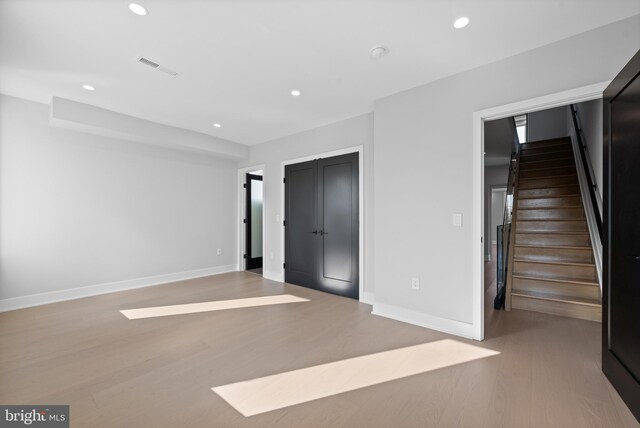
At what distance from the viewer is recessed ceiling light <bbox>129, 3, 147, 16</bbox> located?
194cm

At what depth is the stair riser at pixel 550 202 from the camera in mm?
4248

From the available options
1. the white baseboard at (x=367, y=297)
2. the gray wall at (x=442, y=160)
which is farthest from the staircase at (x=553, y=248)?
the white baseboard at (x=367, y=297)

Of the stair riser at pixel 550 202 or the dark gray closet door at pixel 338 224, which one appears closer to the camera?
the dark gray closet door at pixel 338 224

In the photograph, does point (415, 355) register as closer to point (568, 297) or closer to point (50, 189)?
point (568, 297)

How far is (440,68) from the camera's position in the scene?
2.76m

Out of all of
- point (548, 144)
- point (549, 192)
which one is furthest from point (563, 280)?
point (548, 144)

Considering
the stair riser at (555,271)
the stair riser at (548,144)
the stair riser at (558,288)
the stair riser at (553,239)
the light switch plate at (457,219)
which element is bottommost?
the stair riser at (558,288)

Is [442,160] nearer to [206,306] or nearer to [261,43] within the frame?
[261,43]

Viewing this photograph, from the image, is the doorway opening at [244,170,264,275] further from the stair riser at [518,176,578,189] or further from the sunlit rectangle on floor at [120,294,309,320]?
the stair riser at [518,176,578,189]

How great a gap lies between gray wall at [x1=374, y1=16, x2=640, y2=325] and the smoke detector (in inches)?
31.8

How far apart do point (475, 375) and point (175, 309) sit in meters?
3.42

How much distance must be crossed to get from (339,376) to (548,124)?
8.53 m

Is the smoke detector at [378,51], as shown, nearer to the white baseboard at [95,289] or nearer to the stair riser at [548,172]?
the stair riser at [548,172]

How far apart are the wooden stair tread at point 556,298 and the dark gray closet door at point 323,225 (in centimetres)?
215
